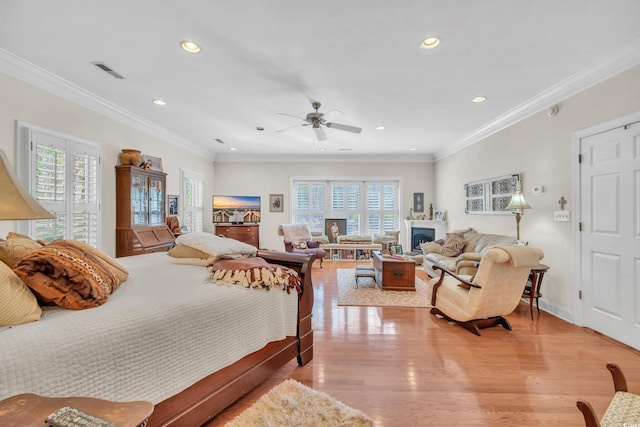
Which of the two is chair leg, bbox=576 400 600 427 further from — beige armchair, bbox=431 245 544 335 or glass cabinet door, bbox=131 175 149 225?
glass cabinet door, bbox=131 175 149 225

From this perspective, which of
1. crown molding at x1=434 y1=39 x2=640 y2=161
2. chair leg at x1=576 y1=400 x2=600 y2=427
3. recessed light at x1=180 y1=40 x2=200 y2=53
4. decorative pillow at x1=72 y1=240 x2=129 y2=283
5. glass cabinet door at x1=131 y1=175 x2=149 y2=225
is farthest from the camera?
glass cabinet door at x1=131 y1=175 x2=149 y2=225

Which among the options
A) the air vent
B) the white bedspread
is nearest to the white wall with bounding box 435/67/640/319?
the white bedspread

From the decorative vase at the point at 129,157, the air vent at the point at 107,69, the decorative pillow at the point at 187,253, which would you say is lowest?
the decorative pillow at the point at 187,253

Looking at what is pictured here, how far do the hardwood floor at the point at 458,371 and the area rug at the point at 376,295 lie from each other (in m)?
0.52

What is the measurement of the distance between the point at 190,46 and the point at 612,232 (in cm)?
440

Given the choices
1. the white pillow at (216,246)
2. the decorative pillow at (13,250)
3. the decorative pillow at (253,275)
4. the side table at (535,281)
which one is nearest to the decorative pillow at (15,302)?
the decorative pillow at (13,250)

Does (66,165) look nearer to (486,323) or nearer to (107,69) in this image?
(107,69)

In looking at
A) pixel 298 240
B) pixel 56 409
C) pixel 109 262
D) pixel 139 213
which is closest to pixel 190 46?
pixel 109 262

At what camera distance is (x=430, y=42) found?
2.32 meters

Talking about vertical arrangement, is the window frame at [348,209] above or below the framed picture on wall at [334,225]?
above

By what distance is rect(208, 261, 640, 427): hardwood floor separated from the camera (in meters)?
1.73

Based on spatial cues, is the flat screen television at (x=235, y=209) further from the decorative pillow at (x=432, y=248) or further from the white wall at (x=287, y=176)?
the decorative pillow at (x=432, y=248)

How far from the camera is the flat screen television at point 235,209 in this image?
686cm

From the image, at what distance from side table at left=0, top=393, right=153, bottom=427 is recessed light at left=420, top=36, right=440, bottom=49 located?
9.46ft
